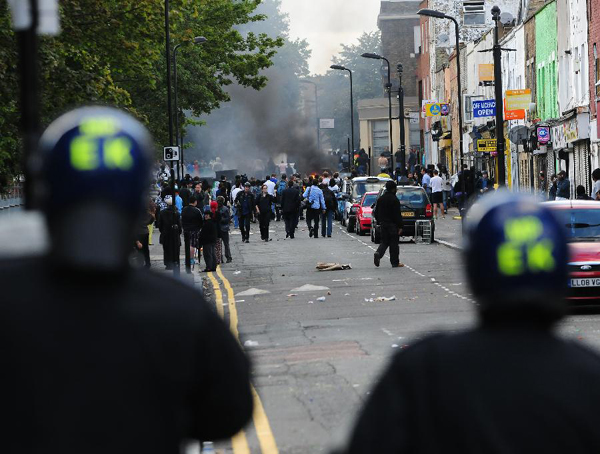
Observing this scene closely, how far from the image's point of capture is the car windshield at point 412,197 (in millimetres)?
39156

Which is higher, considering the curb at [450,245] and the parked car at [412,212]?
the parked car at [412,212]

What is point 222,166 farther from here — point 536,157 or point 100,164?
point 100,164

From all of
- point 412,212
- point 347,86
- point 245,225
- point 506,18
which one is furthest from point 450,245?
point 347,86

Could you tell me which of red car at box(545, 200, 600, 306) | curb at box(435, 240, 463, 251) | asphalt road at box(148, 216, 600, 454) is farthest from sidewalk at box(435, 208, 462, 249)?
red car at box(545, 200, 600, 306)

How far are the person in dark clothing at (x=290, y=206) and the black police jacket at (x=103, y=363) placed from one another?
125ft

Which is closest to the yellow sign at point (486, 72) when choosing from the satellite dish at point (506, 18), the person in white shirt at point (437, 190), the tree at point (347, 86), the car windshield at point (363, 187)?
the person in white shirt at point (437, 190)

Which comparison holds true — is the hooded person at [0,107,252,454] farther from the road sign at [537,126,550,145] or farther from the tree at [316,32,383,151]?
the tree at [316,32,383,151]

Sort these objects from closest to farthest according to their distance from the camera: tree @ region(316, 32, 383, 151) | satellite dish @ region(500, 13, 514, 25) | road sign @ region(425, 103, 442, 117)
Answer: satellite dish @ region(500, 13, 514, 25)
road sign @ region(425, 103, 442, 117)
tree @ region(316, 32, 383, 151)

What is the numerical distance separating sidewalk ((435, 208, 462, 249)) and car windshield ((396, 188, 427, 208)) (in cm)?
108

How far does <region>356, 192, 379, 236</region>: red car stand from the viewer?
4306cm

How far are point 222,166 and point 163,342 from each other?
125 m

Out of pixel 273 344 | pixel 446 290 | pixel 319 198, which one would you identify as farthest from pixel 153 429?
pixel 319 198

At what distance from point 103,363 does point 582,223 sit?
55.4 ft

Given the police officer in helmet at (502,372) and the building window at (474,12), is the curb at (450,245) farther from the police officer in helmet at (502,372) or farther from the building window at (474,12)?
the building window at (474,12)
